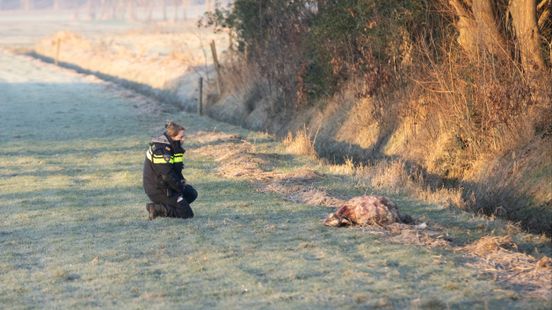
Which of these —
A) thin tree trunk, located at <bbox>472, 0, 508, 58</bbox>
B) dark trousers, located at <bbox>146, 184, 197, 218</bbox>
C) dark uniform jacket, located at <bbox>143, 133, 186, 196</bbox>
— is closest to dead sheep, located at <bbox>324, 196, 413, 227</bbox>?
dark trousers, located at <bbox>146, 184, 197, 218</bbox>

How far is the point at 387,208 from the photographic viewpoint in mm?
12914

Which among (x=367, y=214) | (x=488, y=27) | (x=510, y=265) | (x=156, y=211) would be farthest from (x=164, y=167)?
(x=488, y=27)

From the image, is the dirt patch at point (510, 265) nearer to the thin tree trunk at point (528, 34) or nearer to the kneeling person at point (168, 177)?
the kneeling person at point (168, 177)

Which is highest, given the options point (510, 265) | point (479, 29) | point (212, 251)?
point (479, 29)

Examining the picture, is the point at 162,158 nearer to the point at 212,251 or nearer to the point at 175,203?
the point at 175,203

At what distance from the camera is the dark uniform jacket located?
44.2ft

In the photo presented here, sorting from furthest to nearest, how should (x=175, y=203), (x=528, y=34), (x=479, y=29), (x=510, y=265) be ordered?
(x=479, y=29), (x=528, y=34), (x=175, y=203), (x=510, y=265)

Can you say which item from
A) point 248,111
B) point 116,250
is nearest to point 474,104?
point 116,250

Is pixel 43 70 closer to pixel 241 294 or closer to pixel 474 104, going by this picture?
pixel 474 104

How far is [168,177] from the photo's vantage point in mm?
13461

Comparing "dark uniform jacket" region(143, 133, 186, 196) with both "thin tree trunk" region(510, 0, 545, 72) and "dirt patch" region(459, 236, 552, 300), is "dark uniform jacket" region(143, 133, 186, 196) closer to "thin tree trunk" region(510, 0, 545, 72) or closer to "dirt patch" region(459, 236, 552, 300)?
"dirt patch" region(459, 236, 552, 300)

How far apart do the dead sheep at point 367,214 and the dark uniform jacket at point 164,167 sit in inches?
76.8

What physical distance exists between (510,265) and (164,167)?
15.5 ft

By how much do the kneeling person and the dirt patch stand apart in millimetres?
3844
